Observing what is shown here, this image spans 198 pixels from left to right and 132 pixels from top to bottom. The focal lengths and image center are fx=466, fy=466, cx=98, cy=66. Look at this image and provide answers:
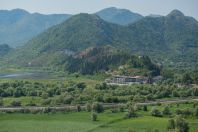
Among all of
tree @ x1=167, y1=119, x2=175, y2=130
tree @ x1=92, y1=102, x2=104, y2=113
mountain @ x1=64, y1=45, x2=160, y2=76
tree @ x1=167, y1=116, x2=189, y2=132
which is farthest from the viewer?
mountain @ x1=64, y1=45, x2=160, y2=76

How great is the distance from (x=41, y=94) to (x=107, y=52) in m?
59.9

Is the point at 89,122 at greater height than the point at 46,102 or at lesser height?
lesser

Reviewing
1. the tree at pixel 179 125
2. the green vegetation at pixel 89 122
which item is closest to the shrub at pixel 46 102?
the green vegetation at pixel 89 122

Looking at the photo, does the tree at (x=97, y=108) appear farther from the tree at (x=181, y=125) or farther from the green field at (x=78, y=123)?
the tree at (x=181, y=125)

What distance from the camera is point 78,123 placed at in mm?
65562

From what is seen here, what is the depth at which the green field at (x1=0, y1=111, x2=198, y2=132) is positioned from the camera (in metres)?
61.7

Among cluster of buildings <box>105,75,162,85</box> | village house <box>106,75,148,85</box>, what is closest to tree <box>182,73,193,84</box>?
cluster of buildings <box>105,75,162,85</box>

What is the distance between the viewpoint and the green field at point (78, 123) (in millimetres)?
61688

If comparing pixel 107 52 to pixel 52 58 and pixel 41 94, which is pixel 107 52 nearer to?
pixel 52 58

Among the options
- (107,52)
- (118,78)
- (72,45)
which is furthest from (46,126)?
(72,45)

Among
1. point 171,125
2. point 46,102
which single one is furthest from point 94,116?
point 46,102

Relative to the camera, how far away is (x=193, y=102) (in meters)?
84.8

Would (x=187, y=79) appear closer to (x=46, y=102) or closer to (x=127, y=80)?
(x=127, y=80)

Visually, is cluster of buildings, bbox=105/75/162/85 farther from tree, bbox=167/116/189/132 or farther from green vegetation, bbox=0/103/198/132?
tree, bbox=167/116/189/132
